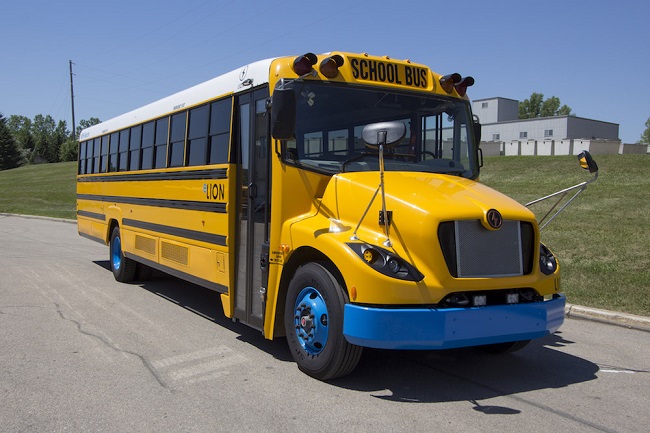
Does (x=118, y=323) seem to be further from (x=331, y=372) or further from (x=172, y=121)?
(x=331, y=372)

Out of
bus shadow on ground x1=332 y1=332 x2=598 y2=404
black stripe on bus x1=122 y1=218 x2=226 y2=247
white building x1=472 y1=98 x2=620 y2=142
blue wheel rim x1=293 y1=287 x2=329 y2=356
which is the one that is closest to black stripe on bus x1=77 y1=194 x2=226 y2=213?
black stripe on bus x1=122 y1=218 x2=226 y2=247

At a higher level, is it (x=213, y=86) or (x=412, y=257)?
(x=213, y=86)

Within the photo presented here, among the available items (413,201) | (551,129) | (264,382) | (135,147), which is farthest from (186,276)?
(551,129)

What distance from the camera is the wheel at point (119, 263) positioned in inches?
364

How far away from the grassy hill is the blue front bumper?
3861 millimetres

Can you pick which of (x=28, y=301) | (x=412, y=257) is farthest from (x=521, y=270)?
(x=28, y=301)

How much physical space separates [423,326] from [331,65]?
238 cm

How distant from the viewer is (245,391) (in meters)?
4.43

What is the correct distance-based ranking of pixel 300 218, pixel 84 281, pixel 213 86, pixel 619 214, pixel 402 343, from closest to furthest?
1. pixel 402 343
2. pixel 300 218
3. pixel 213 86
4. pixel 84 281
5. pixel 619 214

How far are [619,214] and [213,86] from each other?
10030mm

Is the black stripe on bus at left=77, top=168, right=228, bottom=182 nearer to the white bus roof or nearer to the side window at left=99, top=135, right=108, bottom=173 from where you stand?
the side window at left=99, top=135, right=108, bottom=173

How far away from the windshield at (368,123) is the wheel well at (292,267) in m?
0.74

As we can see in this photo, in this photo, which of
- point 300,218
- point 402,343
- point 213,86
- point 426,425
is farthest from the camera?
point 213,86

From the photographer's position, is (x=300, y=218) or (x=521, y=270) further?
(x=300, y=218)
